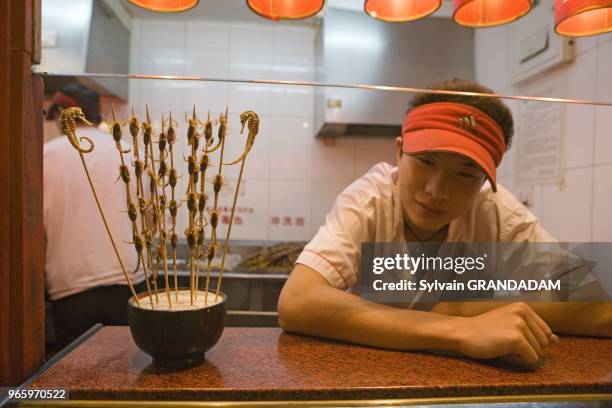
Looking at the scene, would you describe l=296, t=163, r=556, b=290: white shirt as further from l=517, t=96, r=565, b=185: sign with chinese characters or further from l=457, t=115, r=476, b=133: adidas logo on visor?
l=517, t=96, r=565, b=185: sign with chinese characters

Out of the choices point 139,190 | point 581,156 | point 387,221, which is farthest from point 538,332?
point 581,156

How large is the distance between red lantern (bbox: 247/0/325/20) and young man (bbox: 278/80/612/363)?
13.0 inches

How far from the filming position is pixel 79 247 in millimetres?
1341

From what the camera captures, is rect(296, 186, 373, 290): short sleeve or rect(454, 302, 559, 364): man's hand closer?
rect(454, 302, 559, 364): man's hand

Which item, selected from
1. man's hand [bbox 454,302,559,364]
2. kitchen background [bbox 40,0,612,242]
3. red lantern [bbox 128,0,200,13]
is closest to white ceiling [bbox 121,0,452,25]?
kitchen background [bbox 40,0,612,242]

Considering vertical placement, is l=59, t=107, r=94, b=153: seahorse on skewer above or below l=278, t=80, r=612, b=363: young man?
above

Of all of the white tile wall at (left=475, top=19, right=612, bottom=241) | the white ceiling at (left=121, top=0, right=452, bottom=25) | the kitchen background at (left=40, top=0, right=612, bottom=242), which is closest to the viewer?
the white tile wall at (left=475, top=19, right=612, bottom=241)

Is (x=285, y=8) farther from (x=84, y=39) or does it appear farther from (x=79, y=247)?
(x=84, y=39)

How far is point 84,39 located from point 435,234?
83.0 inches

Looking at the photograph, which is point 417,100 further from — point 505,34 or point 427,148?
point 505,34

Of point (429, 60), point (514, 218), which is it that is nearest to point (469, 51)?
point (429, 60)

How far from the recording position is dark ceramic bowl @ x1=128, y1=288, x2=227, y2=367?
584 mm

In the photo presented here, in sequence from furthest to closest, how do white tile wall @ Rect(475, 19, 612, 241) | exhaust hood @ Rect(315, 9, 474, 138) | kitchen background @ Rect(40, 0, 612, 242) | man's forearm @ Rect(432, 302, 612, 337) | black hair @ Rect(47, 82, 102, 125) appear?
1. exhaust hood @ Rect(315, 9, 474, 138)
2. kitchen background @ Rect(40, 0, 612, 242)
3. black hair @ Rect(47, 82, 102, 125)
4. white tile wall @ Rect(475, 19, 612, 241)
5. man's forearm @ Rect(432, 302, 612, 337)

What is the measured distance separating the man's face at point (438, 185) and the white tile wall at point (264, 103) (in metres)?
1.29
